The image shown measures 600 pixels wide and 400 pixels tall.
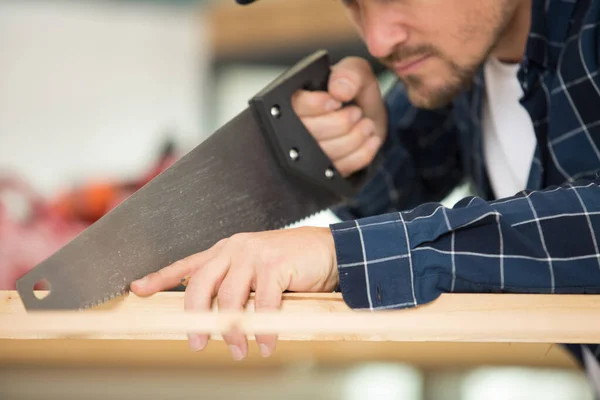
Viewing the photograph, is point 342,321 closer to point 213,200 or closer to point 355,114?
point 213,200

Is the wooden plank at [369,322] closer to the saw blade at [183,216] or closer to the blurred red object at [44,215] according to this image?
the saw blade at [183,216]

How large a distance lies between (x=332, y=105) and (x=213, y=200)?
0.22 metres

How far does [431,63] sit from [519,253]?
368 mm

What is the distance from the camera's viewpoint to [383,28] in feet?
2.81

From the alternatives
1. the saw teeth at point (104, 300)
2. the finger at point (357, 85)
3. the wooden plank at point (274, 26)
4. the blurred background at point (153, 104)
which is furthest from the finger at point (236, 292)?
the wooden plank at point (274, 26)

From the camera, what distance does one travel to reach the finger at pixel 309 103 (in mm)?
869

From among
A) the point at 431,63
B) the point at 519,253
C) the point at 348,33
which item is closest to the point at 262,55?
the point at 348,33

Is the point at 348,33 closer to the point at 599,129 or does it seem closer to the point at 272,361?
the point at 272,361

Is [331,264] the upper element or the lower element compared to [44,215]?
upper

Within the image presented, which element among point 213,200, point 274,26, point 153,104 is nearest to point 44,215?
point 213,200

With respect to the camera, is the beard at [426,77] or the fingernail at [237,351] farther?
the beard at [426,77]

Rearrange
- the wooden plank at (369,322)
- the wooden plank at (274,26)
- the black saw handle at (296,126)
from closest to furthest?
1. the wooden plank at (369,322)
2. the black saw handle at (296,126)
3. the wooden plank at (274,26)

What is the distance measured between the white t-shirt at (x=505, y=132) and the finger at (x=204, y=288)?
579mm

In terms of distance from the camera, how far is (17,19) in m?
2.72
